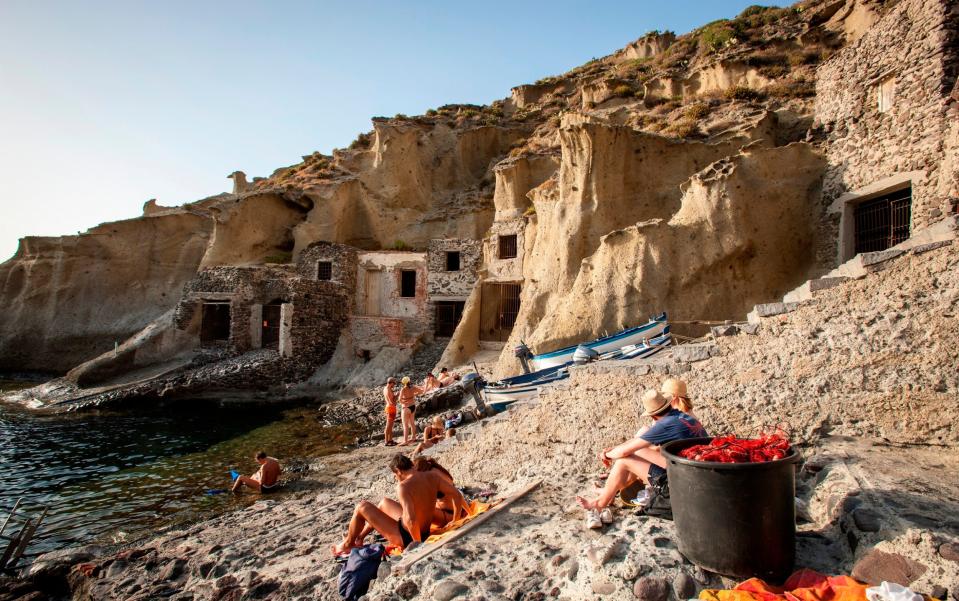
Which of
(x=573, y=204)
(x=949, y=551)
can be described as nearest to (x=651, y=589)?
(x=949, y=551)

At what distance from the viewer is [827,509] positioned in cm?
393

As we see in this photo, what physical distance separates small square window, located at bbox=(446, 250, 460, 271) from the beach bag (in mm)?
19213

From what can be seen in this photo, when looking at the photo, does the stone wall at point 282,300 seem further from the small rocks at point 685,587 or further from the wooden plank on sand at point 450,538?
the small rocks at point 685,587

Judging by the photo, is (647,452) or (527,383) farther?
(527,383)

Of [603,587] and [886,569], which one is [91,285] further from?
[886,569]

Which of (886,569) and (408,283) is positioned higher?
(408,283)

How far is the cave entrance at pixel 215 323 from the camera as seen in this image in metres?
23.9

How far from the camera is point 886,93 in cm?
968

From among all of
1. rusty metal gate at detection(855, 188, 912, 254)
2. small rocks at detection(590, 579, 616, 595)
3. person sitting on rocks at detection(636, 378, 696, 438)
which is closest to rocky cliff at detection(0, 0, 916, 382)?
rusty metal gate at detection(855, 188, 912, 254)

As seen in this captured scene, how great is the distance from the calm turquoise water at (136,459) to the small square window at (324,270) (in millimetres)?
7869

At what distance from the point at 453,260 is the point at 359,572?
19.6 metres

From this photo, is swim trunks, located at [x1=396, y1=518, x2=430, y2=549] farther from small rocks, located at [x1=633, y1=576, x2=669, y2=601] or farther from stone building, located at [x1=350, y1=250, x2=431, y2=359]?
stone building, located at [x1=350, y1=250, x2=431, y2=359]

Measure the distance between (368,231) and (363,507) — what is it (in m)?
24.0

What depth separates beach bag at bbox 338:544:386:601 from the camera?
4328mm
